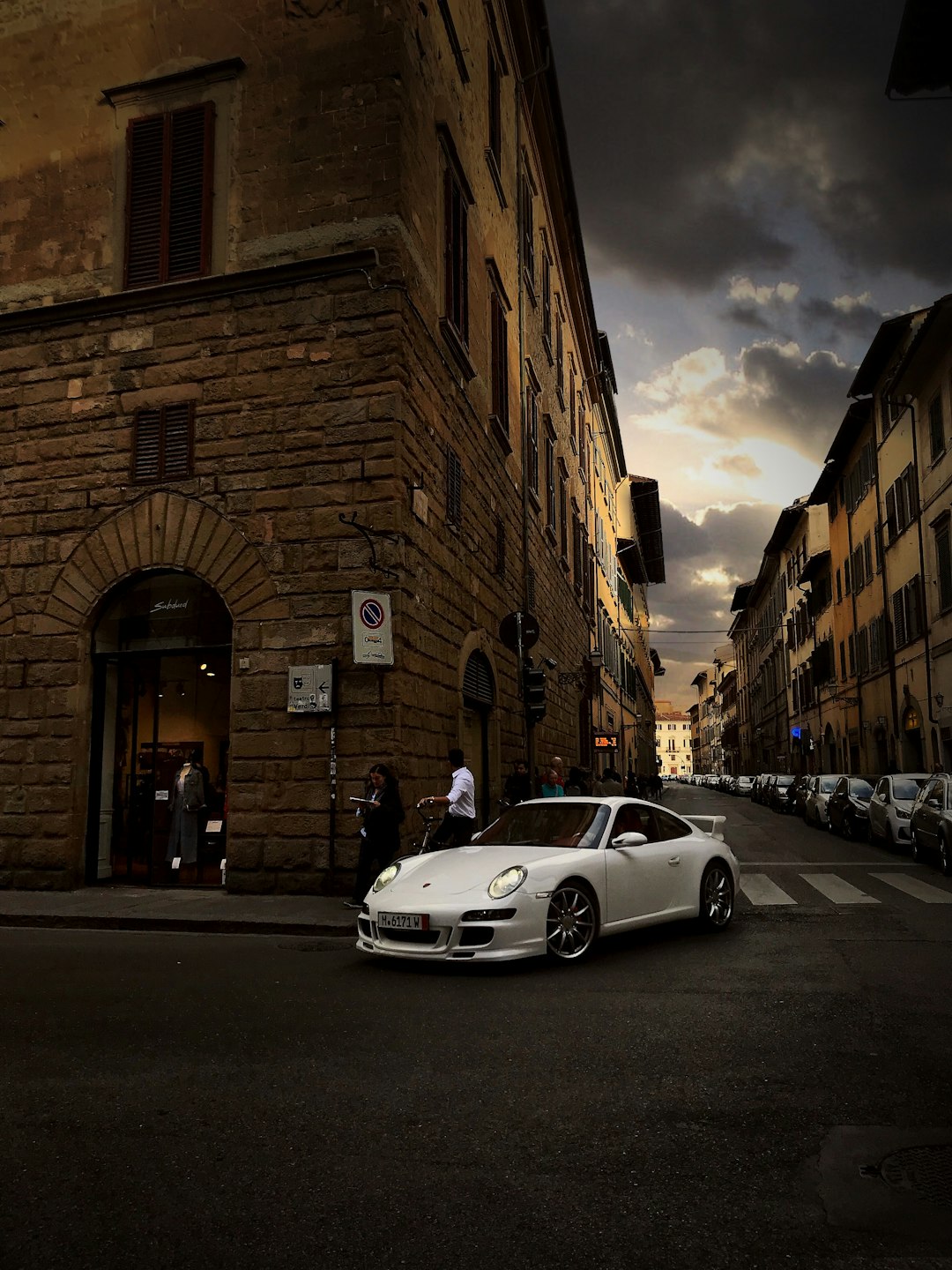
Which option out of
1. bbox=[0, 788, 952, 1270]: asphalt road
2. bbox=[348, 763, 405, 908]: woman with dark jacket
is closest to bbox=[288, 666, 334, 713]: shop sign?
bbox=[348, 763, 405, 908]: woman with dark jacket

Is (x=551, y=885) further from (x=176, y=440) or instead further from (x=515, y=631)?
(x=515, y=631)

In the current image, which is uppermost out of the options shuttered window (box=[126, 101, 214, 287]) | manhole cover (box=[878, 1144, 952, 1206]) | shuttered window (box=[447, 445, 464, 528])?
shuttered window (box=[126, 101, 214, 287])

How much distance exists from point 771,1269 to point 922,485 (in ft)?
96.6

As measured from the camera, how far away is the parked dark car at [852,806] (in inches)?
910

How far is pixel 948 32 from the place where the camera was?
13.1 ft

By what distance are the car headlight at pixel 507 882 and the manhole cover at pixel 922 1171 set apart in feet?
13.3

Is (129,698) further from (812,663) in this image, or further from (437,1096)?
A: (812,663)

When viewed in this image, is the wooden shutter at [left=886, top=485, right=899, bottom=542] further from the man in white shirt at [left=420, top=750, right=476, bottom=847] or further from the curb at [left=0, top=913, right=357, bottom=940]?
the curb at [left=0, top=913, right=357, bottom=940]

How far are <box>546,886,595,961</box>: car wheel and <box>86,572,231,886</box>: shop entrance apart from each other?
6291 mm

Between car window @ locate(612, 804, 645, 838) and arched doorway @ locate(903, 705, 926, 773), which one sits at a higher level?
arched doorway @ locate(903, 705, 926, 773)

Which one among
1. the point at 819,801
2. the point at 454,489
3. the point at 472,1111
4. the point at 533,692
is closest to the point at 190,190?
the point at 454,489

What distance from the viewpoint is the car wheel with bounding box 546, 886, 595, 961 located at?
793 centimetres

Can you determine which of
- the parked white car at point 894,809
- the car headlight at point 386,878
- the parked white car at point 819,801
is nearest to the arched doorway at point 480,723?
the car headlight at point 386,878

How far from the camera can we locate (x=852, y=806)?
2359 centimetres
